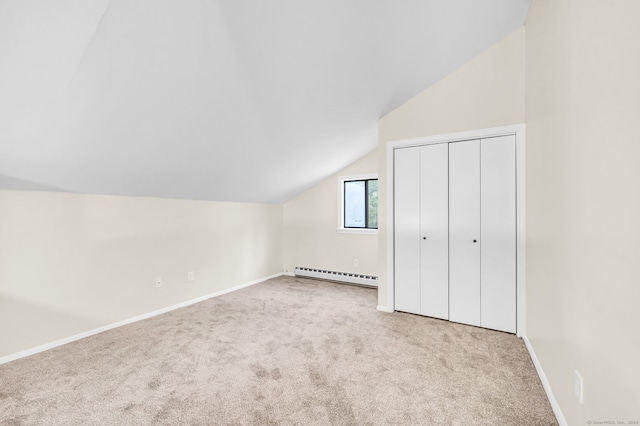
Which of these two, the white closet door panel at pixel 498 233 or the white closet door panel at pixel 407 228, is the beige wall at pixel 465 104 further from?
the white closet door panel at pixel 498 233

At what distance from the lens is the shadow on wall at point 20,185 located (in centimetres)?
211

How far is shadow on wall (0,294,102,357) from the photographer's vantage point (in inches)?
88.4

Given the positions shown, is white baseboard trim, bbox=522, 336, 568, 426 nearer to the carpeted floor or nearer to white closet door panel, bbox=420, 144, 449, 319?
the carpeted floor

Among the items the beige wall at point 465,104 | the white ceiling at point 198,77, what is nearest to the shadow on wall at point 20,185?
the white ceiling at point 198,77

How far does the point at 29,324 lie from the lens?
7.74 feet

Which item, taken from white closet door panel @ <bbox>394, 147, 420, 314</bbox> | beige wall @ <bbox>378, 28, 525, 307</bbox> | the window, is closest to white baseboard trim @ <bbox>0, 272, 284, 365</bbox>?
the window

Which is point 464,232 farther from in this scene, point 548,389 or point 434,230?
point 548,389

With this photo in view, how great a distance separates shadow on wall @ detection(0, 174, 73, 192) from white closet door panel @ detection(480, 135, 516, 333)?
3.71 meters

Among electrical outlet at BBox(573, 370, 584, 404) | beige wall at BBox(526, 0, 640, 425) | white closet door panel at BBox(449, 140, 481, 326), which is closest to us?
beige wall at BBox(526, 0, 640, 425)

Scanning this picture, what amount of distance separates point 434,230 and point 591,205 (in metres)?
1.90

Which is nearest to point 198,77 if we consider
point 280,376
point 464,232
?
point 280,376

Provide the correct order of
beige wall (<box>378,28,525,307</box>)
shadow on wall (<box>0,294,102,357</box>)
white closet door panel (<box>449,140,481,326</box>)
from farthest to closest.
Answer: white closet door panel (<box>449,140,481,326</box>), beige wall (<box>378,28,525,307</box>), shadow on wall (<box>0,294,102,357</box>)

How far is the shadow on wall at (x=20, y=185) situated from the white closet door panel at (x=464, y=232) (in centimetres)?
351

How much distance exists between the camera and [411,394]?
1.83 m
